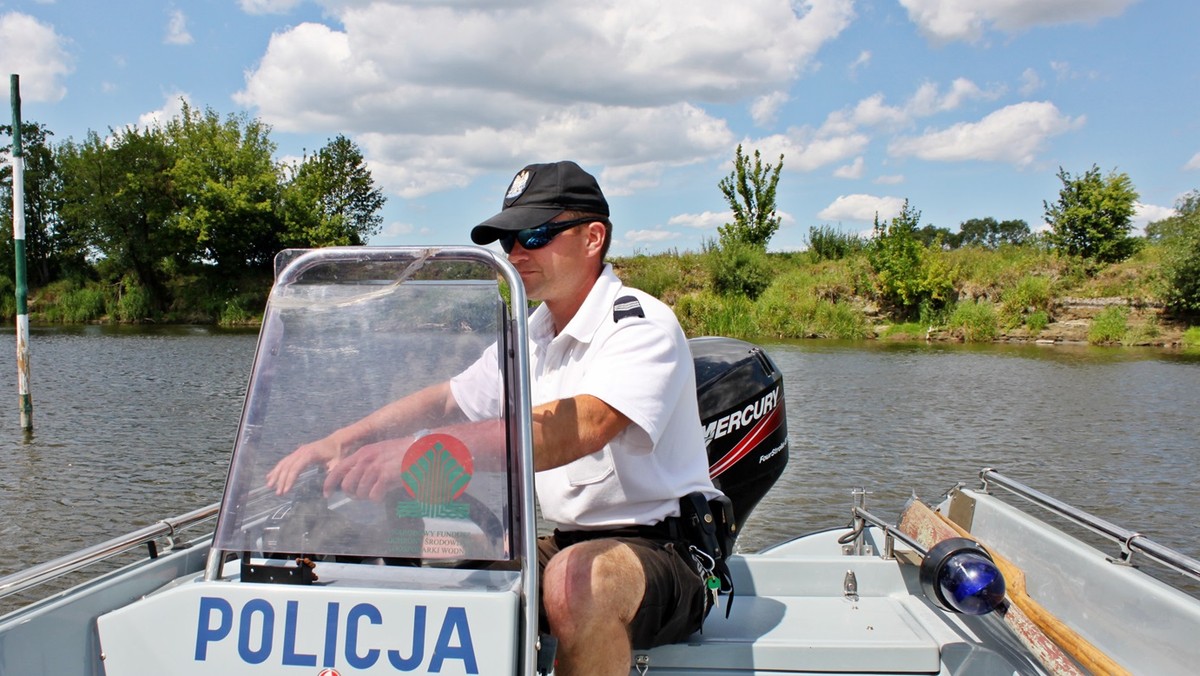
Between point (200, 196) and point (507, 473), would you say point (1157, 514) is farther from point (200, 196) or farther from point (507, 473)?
A: point (200, 196)

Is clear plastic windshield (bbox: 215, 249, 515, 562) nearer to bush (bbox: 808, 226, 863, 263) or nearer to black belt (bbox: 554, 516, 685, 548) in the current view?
black belt (bbox: 554, 516, 685, 548)

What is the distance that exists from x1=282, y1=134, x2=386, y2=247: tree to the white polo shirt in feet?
154

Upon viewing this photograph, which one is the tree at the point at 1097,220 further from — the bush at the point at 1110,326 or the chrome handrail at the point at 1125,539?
the chrome handrail at the point at 1125,539

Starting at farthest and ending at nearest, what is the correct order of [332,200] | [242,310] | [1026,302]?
[332,200]
[242,310]
[1026,302]

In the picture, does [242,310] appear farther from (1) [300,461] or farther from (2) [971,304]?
(1) [300,461]

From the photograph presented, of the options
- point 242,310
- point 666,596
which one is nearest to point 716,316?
point 242,310

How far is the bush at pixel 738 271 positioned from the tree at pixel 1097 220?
37.1 feet

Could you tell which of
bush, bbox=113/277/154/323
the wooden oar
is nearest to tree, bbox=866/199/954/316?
the wooden oar

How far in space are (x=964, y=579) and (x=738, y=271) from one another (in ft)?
111

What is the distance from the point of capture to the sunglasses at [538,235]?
2486mm

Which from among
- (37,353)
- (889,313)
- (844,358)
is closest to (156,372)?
(37,353)

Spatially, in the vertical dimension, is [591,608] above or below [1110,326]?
below

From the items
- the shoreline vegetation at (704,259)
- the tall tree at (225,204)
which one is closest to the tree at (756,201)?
the shoreline vegetation at (704,259)

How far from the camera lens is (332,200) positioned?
63.5 metres
